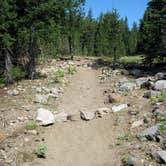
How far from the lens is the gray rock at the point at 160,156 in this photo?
30.8 feet

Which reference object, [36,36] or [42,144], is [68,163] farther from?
[36,36]

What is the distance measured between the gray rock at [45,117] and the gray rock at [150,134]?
3.93 meters

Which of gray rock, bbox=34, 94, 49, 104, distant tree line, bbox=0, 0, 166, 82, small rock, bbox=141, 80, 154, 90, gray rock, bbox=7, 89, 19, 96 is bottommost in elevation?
gray rock, bbox=34, 94, 49, 104

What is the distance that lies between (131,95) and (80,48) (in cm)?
5537

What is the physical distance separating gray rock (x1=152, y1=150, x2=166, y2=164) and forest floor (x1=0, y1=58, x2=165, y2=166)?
0.15 m

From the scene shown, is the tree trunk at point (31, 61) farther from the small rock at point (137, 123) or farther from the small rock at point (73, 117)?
the small rock at point (137, 123)

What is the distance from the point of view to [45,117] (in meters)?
13.4

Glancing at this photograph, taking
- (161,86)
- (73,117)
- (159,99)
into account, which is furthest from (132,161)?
(161,86)

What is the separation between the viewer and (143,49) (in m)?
29.4

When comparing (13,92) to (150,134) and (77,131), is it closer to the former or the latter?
(77,131)

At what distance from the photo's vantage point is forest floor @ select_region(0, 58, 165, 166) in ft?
33.5

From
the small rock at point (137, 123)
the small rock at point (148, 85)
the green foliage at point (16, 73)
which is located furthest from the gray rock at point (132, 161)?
the green foliage at point (16, 73)

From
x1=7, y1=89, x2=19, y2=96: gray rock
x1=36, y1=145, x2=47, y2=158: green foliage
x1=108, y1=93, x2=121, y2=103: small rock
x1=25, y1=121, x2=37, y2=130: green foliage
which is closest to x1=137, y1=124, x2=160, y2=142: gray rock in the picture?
x1=36, y1=145, x2=47, y2=158: green foliage

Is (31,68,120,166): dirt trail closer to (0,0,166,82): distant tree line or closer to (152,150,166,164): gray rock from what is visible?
(152,150,166,164): gray rock
